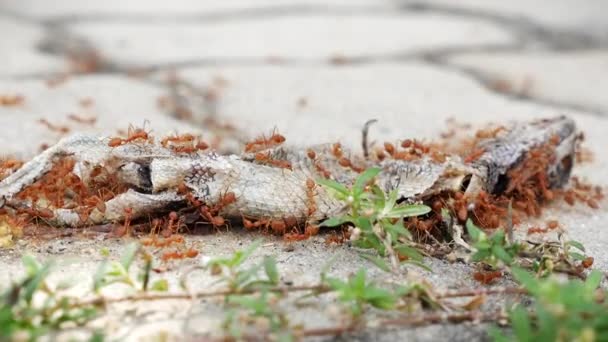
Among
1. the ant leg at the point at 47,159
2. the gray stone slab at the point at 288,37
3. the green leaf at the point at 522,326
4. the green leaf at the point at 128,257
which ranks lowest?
the green leaf at the point at 522,326

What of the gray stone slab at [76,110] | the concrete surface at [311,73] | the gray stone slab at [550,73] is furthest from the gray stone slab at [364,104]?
the gray stone slab at [76,110]

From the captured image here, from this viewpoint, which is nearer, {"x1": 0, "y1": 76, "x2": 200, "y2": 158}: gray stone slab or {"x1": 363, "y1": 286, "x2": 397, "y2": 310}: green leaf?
{"x1": 363, "y1": 286, "x2": 397, "y2": 310}: green leaf

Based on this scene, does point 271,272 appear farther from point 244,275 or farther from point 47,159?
point 47,159

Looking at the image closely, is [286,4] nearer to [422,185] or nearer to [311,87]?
[311,87]

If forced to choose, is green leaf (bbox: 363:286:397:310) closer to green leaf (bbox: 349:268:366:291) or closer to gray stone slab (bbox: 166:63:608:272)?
green leaf (bbox: 349:268:366:291)

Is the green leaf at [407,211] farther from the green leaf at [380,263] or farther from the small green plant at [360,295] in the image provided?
the small green plant at [360,295]

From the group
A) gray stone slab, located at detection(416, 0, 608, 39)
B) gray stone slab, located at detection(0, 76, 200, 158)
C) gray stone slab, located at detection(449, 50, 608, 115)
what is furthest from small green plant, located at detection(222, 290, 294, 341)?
gray stone slab, located at detection(416, 0, 608, 39)

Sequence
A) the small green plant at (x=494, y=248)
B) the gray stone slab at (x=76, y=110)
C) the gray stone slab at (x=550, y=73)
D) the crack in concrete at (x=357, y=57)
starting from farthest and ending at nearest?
1. the crack in concrete at (x=357, y=57)
2. the gray stone slab at (x=550, y=73)
3. the gray stone slab at (x=76, y=110)
4. the small green plant at (x=494, y=248)
